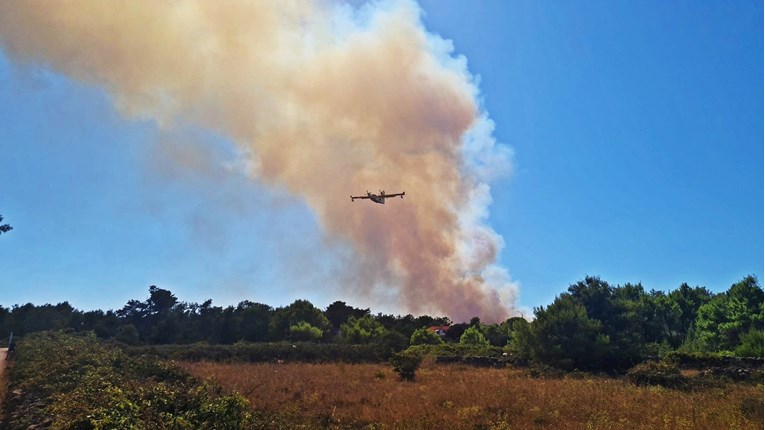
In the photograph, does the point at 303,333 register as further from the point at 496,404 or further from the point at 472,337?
the point at 496,404

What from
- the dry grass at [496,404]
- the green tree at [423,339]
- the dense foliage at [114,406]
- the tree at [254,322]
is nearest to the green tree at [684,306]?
the green tree at [423,339]

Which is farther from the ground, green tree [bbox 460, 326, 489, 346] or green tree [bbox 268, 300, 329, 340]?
green tree [bbox 268, 300, 329, 340]

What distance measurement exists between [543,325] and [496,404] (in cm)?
1835

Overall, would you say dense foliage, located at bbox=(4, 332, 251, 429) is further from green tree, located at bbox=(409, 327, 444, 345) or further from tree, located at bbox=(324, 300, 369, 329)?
tree, located at bbox=(324, 300, 369, 329)

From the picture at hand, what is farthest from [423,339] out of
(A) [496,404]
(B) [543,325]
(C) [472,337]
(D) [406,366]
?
(A) [496,404]

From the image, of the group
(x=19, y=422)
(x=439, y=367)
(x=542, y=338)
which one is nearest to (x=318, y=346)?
(x=439, y=367)

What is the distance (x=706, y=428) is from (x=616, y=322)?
87.6ft

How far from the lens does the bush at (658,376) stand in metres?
22.9

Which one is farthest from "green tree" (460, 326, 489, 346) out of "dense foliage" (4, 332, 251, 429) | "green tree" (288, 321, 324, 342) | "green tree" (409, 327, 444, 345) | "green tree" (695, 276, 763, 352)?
"dense foliage" (4, 332, 251, 429)

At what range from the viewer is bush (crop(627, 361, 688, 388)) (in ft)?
75.2

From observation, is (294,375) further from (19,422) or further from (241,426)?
(241,426)

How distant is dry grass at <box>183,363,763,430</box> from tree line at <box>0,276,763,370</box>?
817cm

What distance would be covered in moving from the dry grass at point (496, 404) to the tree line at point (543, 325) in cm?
817

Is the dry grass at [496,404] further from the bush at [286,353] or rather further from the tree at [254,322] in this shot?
the tree at [254,322]
